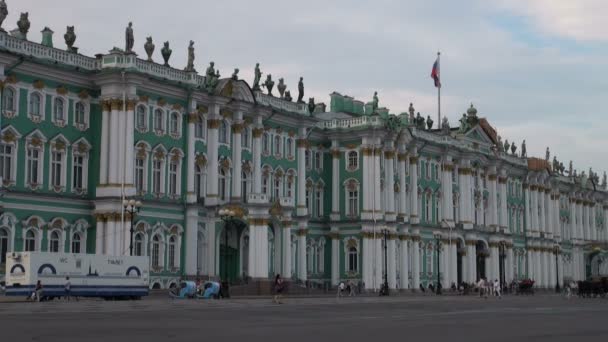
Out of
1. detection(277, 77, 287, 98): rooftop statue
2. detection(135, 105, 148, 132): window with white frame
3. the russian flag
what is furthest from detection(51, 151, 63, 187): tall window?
the russian flag

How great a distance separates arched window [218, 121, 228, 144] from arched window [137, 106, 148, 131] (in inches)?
332

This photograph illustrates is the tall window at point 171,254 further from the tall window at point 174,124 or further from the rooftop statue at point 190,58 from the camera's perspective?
the rooftop statue at point 190,58

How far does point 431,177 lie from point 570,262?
4331cm

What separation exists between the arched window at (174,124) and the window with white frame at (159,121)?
3.67 ft

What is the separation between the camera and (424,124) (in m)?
105

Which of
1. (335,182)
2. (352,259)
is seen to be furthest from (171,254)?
(335,182)

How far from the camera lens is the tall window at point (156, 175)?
67688mm

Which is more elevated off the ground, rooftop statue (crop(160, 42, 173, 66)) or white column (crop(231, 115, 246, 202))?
rooftop statue (crop(160, 42, 173, 66))

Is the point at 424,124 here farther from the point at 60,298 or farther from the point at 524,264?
the point at 60,298

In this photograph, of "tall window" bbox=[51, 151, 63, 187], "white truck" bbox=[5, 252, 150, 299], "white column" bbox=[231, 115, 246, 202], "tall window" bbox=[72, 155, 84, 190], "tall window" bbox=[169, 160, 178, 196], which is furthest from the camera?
"white column" bbox=[231, 115, 246, 202]

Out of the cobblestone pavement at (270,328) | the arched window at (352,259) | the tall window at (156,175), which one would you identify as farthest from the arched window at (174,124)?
the cobblestone pavement at (270,328)

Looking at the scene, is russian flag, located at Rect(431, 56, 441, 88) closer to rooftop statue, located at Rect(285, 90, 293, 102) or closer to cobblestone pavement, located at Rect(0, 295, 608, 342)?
rooftop statue, located at Rect(285, 90, 293, 102)

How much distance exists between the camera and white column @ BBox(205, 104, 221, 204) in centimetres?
7212

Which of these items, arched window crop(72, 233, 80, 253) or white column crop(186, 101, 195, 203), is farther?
white column crop(186, 101, 195, 203)
